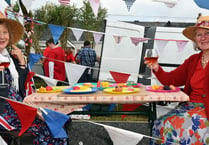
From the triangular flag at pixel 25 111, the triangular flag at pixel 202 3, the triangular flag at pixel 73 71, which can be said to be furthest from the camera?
the triangular flag at pixel 73 71

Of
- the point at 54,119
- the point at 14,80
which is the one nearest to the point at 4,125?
the point at 14,80

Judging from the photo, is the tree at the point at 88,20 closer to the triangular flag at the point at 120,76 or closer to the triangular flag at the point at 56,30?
the triangular flag at the point at 56,30

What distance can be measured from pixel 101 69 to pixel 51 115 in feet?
15.1

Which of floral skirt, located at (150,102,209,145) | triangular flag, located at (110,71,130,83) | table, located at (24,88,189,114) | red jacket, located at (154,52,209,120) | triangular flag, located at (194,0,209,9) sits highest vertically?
triangular flag, located at (194,0,209,9)

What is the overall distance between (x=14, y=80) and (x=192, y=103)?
5.06 feet

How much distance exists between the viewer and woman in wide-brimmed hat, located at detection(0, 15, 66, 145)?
2387 millimetres

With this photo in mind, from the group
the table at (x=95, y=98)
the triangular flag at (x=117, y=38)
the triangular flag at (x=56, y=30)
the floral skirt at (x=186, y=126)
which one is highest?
the triangular flag at (x=56, y=30)

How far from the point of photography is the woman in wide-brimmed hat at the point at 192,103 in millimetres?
2469

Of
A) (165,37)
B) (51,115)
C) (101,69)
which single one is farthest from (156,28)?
(51,115)

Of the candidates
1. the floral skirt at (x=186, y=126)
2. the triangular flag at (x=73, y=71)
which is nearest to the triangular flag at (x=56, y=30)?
the triangular flag at (x=73, y=71)

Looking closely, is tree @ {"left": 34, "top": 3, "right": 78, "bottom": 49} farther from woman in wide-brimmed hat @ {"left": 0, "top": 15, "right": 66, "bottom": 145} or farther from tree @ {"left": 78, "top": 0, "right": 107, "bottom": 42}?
woman in wide-brimmed hat @ {"left": 0, "top": 15, "right": 66, "bottom": 145}

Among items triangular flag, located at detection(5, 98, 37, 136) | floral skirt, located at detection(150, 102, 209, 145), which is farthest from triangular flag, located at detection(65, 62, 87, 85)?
triangular flag, located at detection(5, 98, 37, 136)

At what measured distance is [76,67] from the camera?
4.60 meters

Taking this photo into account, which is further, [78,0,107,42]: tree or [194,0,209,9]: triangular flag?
[78,0,107,42]: tree
